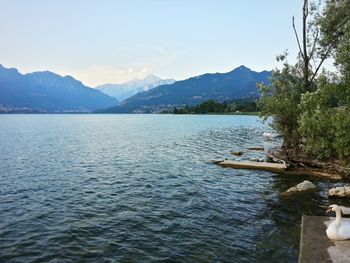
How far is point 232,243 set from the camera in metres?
18.8

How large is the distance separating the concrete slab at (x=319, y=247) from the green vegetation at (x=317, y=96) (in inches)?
578

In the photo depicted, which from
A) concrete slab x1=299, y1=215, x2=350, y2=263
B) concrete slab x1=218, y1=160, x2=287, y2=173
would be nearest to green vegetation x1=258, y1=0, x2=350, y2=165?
concrete slab x1=218, y1=160, x2=287, y2=173

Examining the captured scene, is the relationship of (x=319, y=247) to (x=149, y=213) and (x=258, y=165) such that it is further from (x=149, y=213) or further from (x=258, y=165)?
(x=258, y=165)

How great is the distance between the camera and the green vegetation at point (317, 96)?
3085 centimetres

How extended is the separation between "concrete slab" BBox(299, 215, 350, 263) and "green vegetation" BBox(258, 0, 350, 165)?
1467cm

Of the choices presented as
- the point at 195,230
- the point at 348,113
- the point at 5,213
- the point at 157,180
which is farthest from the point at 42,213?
the point at 348,113

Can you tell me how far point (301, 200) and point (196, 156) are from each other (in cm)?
2804

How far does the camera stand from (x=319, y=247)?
1506 centimetres

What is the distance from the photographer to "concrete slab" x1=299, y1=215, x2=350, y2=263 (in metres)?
13.9

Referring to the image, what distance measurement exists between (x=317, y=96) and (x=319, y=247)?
21.4 meters

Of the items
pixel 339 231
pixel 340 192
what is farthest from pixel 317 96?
pixel 339 231

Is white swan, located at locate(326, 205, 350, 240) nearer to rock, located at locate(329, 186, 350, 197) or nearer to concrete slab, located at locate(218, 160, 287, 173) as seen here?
rock, located at locate(329, 186, 350, 197)

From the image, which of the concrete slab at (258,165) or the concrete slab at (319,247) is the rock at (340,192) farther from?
the concrete slab at (258,165)

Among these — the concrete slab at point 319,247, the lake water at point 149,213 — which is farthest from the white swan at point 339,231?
the lake water at point 149,213
